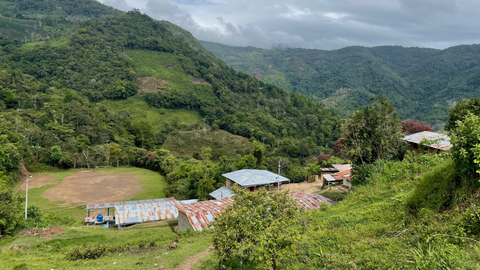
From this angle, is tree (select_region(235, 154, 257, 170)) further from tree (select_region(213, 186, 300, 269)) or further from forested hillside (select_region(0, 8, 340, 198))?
tree (select_region(213, 186, 300, 269))


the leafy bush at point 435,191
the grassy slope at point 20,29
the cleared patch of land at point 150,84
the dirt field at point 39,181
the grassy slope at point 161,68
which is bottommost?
the dirt field at point 39,181

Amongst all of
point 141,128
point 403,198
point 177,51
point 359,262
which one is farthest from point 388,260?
point 177,51

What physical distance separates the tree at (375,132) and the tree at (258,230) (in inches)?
389

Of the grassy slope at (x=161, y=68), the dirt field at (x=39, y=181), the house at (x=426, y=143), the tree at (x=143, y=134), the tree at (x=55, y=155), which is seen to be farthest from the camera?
the grassy slope at (x=161, y=68)

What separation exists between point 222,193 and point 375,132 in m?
14.0

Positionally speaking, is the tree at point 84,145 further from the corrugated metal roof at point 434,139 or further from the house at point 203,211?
the corrugated metal roof at point 434,139

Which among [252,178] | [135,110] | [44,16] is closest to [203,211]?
[252,178]

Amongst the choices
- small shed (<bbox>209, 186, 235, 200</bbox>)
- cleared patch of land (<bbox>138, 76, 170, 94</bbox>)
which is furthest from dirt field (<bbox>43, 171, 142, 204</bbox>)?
cleared patch of land (<bbox>138, 76, 170, 94</bbox>)

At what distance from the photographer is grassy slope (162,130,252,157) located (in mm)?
54322

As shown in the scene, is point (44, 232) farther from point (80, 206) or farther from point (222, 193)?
point (222, 193)

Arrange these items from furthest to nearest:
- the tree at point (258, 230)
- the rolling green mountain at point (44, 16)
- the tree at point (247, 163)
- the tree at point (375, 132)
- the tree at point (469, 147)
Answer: the rolling green mountain at point (44, 16) → the tree at point (247, 163) → the tree at point (375, 132) → the tree at point (258, 230) → the tree at point (469, 147)

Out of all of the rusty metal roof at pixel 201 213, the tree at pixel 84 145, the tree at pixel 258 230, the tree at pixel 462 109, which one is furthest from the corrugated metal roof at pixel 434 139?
the tree at pixel 84 145

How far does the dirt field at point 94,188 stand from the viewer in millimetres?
28297

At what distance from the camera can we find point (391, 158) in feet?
53.2
